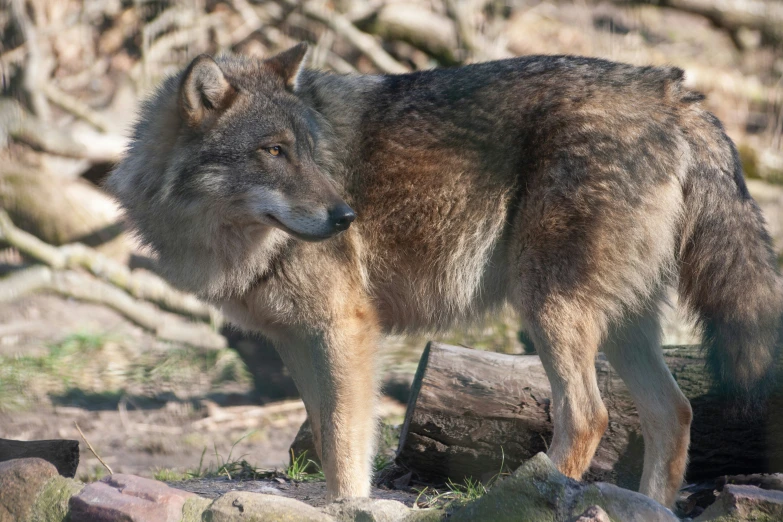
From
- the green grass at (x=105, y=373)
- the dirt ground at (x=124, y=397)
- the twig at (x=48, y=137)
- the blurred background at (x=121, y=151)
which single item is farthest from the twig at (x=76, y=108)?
the green grass at (x=105, y=373)

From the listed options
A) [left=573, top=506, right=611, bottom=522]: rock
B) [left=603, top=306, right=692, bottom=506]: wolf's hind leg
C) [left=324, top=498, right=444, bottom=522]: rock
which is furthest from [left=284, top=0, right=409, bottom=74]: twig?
[left=573, top=506, right=611, bottom=522]: rock

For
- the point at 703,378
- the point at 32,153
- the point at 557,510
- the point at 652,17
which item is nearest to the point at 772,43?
the point at 652,17

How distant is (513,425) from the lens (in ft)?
14.6

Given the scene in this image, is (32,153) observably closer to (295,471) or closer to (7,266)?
(7,266)

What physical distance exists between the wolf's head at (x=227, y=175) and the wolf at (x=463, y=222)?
0.01 meters

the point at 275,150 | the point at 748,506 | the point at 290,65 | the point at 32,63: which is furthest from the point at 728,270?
the point at 32,63

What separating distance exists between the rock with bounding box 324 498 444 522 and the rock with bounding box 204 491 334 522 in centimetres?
9

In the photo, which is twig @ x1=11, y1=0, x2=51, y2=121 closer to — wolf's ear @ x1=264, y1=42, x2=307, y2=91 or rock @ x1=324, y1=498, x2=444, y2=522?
wolf's ear @ x1=264, y1=42, x2=307, y2=91

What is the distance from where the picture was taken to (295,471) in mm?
5051

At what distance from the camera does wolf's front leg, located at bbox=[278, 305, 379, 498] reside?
4.08 meters

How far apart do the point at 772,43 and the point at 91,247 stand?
1026cm

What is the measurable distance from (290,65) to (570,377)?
85.0 inches

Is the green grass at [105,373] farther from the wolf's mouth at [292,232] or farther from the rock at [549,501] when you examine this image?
the rock at [549,501]

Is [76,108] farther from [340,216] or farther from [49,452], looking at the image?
[340,216]
